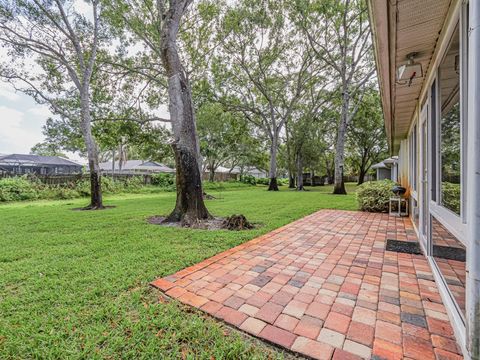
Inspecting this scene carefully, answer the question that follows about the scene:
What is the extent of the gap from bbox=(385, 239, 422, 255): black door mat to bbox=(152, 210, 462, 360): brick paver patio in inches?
6.9

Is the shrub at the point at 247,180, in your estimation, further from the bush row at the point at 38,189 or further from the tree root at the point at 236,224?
the tree root at the point at 236,224

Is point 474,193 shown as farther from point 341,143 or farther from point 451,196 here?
point 341,143

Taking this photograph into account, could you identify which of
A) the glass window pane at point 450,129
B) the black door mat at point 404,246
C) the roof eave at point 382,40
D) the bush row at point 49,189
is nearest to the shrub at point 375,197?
the black door mat at point 404,246

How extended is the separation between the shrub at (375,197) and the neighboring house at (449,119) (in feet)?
15.0

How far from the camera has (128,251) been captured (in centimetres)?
345

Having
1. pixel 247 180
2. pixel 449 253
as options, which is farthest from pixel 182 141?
pixel 247 180

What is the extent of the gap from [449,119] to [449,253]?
46.8 inches

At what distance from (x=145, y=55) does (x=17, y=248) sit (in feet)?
30.7

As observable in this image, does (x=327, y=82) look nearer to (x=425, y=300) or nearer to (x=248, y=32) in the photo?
(x=248, y=32)

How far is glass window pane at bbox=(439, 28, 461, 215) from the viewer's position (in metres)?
1.72

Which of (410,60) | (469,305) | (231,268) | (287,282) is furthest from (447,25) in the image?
(231,268)

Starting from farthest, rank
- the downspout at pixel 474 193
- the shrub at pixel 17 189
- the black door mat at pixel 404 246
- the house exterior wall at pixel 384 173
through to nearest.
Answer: the house exterior wall at pixel 384 173
the shrub at pixel 17 189
the black door mat at pixel 404 246
the downspout at pixel 474 193

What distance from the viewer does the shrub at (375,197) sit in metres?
7.04

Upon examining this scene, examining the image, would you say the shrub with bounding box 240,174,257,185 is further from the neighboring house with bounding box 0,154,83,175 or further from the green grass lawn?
the green grass lawn
